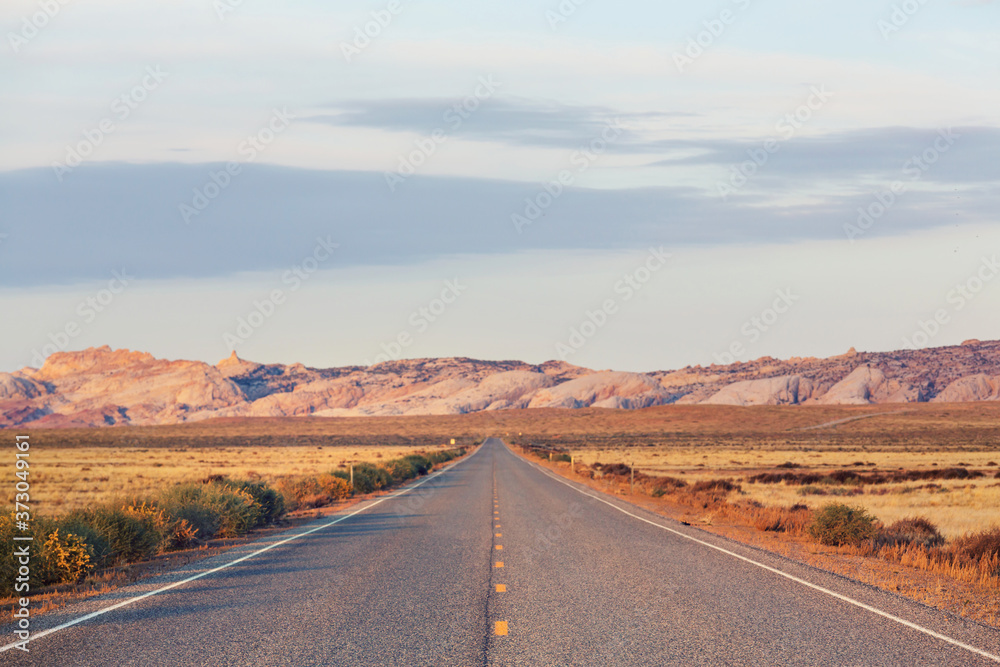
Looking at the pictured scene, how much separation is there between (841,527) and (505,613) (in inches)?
410

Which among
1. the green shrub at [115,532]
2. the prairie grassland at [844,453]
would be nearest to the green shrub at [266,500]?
the green shrub at [115,532]

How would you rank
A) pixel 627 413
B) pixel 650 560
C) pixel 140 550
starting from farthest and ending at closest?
1. pixel 627 413
2. pixel 140 550
3. pixel 650 560

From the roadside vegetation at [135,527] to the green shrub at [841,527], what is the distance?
12.4 meters

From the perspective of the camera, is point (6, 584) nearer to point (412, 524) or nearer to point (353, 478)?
point (412, 524)

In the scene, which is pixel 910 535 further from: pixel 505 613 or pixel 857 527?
pixel 505 613

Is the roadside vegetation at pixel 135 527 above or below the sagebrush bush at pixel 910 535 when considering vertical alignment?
above

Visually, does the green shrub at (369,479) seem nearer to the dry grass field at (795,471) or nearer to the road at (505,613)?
the dry grass field at (795,471)

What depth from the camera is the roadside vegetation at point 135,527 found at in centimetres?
1223

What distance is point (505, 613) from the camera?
9562mm

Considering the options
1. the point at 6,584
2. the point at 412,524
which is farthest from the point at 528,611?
the point at 412,524

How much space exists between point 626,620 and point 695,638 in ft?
3.33

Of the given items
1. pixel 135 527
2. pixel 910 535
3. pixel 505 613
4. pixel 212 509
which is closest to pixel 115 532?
pixel 135 527

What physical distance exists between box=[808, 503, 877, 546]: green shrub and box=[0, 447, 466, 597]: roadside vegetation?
12.4 metres

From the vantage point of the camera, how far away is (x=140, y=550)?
1484 cm
